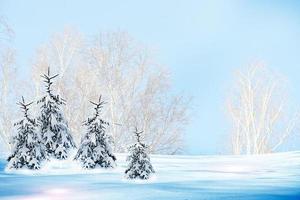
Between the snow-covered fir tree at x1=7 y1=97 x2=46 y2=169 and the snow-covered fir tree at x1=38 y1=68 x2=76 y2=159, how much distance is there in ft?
0.98

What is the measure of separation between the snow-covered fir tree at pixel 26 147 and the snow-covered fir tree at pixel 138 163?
1914 mm

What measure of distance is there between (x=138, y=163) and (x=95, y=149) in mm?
1210

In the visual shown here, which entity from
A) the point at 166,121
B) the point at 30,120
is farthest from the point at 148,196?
the point at 166,121

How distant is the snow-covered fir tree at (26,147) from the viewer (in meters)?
9.20

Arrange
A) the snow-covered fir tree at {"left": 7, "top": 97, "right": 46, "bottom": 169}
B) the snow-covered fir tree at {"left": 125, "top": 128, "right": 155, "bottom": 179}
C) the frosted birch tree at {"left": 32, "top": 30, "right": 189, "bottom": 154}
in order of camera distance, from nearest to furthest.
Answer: the snow-covered fir tree at {"left": 125, "top": 128, "right": 155, "bottom": 179}, the snow-covered fir tree at {"left": 7, "top": 97, "right": 46, "bottom": 169}, the frosted birch tree at {"left": 32, "top": 30, "right": 189, "bottom": 154}

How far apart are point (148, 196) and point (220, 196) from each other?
41.9 inches

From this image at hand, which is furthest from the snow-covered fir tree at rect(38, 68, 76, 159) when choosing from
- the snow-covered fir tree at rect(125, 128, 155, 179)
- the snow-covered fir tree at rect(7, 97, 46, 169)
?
the snow-covered fir tree at rect(125, 128, 155, 179)

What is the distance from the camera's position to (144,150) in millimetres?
8609

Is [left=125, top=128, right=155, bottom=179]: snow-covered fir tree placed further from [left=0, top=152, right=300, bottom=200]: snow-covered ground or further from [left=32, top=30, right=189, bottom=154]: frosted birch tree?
[left=32, top=30, right=189, bottom=154]: frosted birch tree

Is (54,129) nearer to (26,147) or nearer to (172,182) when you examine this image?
(26,147)

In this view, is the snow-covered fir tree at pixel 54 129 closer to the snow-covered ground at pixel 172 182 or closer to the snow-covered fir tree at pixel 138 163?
the snow-covered ground at pixel 172 182

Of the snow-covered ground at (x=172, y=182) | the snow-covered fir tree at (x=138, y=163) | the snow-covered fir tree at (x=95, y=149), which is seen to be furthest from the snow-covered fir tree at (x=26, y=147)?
the snow-covered fir tree at (x=138, y=163)

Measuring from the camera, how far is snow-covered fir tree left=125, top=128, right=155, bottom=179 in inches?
332

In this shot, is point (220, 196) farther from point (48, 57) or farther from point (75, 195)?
point (48, 57)
